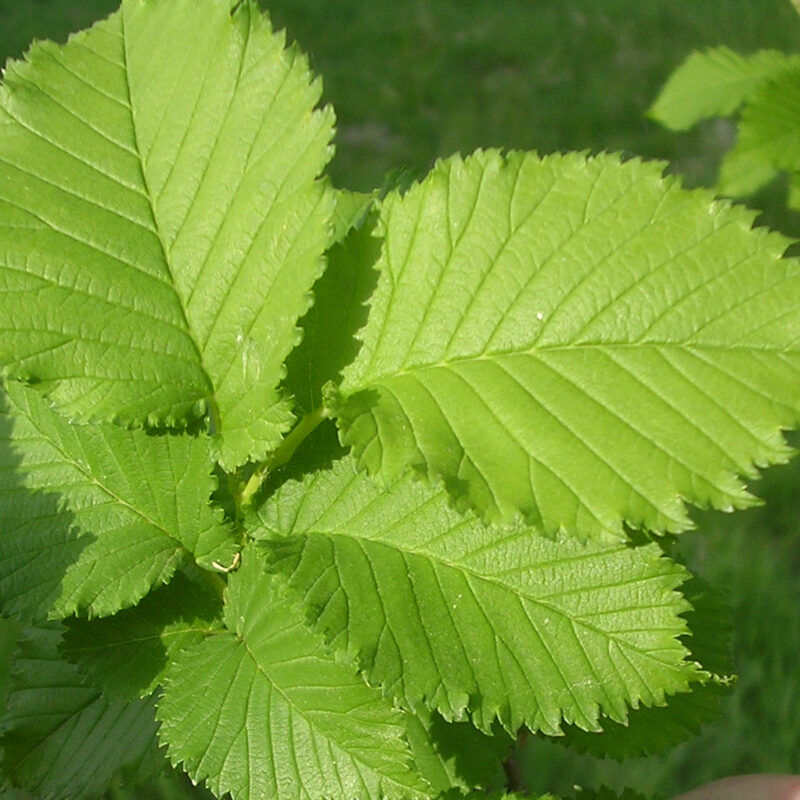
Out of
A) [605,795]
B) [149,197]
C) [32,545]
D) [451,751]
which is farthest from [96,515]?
[605,795]

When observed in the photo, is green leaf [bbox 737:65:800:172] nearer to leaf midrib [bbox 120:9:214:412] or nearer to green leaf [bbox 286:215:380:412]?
green leaf [bbox 286:215:380:412]

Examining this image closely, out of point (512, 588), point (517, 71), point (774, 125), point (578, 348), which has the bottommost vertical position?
point (512, 588)

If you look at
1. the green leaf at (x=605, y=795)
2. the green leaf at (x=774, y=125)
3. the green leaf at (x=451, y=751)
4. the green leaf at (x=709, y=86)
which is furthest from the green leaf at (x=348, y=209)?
the green leaf at (x=709, y=86)

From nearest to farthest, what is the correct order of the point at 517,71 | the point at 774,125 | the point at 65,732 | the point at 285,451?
1. the point at 285,451
2. the point at 65,732
3. the point at 774,125
4. the point at 517,71

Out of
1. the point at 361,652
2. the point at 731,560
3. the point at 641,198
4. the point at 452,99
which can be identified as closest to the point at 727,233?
the point at 641,198

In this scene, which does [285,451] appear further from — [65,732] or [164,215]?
[65,732]

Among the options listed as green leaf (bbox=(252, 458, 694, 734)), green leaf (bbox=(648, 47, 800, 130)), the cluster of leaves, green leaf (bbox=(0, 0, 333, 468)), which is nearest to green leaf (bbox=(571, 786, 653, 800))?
green leaf (bbox=(252, 458, 694, 734))

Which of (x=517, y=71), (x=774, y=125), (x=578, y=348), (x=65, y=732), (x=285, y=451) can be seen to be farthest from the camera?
(x=517, y=71)
